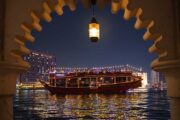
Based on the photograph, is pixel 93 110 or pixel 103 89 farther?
pixel 103 89

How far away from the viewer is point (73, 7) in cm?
515

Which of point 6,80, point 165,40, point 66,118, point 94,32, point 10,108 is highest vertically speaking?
point 94,32

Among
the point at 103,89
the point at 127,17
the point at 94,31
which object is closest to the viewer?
the point at 127,17

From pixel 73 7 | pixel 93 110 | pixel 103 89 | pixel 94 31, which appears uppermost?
pixel 73 7

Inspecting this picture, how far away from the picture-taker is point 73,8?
17.0ft

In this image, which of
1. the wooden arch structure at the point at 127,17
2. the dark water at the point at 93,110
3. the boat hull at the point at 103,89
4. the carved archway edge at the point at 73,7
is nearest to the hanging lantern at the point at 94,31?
the carved archway edge at the point at 73,7

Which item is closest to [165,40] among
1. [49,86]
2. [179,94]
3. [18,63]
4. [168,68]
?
[168,68]

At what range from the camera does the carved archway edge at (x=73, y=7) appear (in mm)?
4324

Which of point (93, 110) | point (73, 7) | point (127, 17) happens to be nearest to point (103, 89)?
point (93, 110)

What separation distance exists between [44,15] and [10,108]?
1596mm

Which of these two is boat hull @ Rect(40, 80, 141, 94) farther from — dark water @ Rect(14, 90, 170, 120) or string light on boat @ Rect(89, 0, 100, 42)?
string light on boat @ Rect(89, 0, 100, 42)

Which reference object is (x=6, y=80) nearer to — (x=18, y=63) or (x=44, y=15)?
(x=18, y=63)

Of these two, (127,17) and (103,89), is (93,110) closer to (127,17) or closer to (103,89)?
(103,89)

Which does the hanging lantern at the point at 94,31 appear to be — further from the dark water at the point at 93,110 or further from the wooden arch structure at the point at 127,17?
the dark water at the point at 93,110
